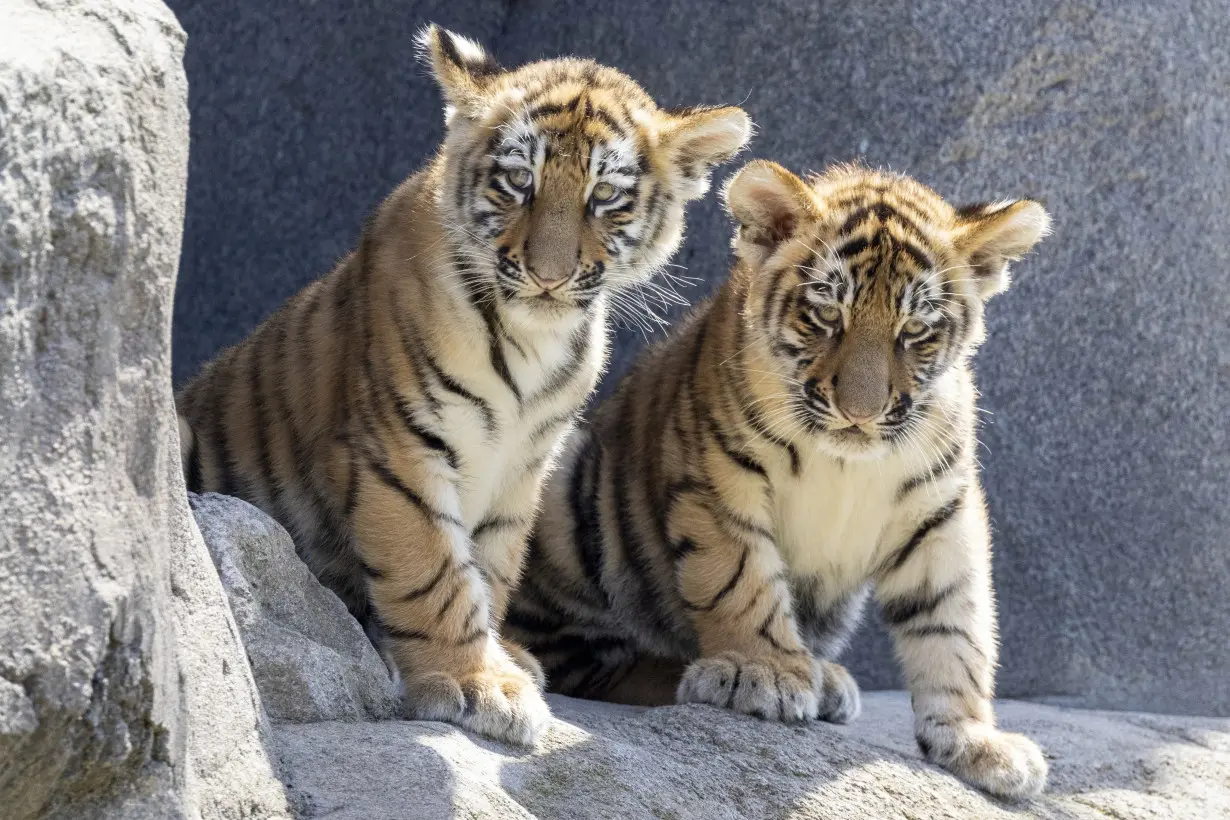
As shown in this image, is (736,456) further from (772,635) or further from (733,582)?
(772,635)

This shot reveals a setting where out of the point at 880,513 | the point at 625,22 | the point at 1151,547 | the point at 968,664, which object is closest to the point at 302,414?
the point at 880,513

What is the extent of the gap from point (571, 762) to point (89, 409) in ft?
4.57

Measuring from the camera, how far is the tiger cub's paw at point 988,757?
136 inches

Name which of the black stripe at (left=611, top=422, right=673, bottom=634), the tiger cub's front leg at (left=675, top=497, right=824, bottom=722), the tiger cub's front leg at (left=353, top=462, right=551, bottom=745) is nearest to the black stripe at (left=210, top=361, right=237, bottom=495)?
the tiger cub's front leg at (left=353, top=462, right=551, bottom=745)

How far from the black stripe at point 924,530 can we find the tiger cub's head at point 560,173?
→ 95 centimetres

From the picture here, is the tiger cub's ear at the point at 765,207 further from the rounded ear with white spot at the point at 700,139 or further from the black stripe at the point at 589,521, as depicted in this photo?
the black stripe at the point at 589,521

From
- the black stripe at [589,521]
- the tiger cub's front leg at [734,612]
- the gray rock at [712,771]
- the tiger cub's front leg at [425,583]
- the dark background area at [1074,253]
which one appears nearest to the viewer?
the gray rock at [712,771]

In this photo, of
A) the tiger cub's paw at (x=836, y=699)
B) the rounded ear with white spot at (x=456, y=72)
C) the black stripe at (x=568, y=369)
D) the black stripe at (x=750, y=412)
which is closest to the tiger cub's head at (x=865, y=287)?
the black stripe at (x=750, y=412)

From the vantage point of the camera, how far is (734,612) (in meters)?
3.77

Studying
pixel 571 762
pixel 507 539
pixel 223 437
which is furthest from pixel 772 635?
pixel 223 437

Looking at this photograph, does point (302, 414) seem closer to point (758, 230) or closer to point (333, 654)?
point (333, 654)

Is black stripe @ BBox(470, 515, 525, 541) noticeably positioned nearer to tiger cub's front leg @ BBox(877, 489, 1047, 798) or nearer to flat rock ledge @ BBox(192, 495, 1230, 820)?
flat rock ledge @ BBox(192, 495, 1230, 820)

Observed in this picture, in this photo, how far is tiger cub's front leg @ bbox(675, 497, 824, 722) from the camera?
11.7 feet

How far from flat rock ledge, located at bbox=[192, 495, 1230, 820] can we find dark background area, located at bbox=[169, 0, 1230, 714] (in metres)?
1.26
